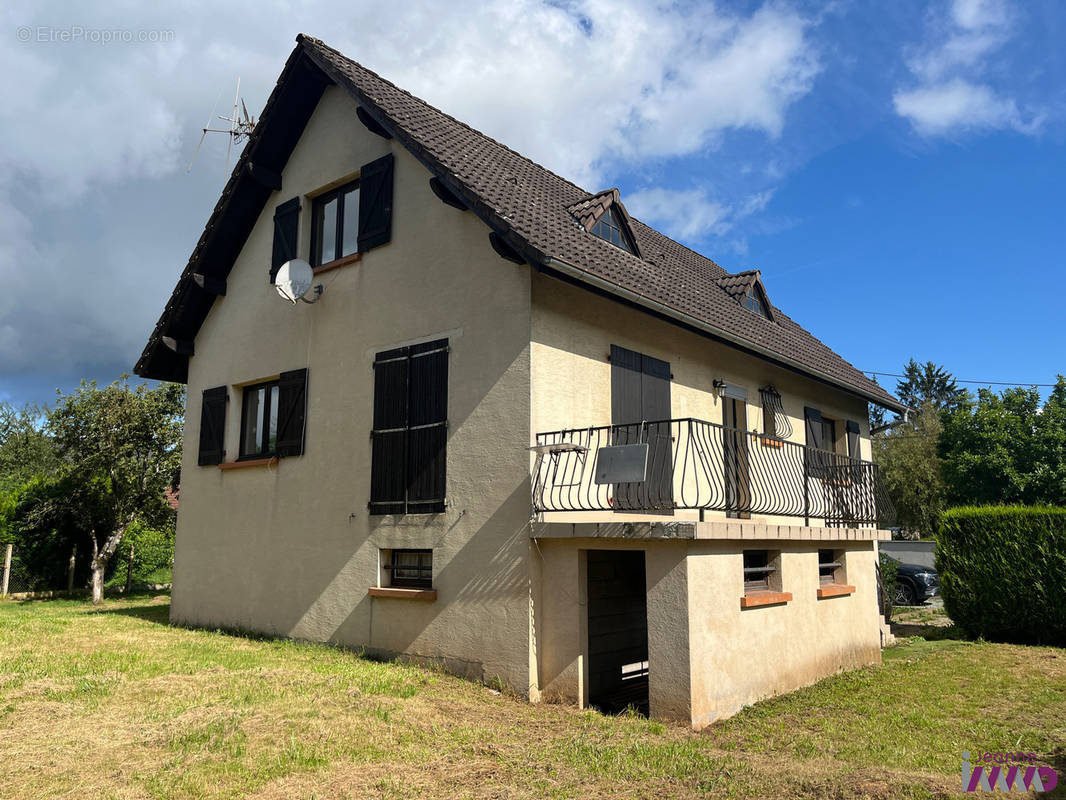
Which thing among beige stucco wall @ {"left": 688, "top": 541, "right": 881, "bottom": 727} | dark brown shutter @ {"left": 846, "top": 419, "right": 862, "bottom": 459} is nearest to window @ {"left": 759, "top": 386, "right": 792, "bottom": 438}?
beige stucco wall @ {"left": 688, "top": 541, "right": 881, "bottom": 727}

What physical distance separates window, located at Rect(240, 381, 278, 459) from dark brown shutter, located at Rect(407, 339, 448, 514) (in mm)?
3206

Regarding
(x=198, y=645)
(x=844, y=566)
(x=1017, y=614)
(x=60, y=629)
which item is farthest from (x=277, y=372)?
(x=1017, y=614)

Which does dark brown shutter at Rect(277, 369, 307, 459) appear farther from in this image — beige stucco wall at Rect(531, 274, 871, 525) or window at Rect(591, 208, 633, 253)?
window at Rect(591, 208, 633, 253)

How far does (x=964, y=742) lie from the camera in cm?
657

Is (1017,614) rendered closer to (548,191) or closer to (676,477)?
(676,477)

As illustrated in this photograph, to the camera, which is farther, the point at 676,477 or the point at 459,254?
the point at 676,477

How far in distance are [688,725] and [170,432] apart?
15.7 m

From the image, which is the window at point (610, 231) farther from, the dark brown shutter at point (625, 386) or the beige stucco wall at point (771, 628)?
the beige stucco wall at point (771, 628)

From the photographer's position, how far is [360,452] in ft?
32.6

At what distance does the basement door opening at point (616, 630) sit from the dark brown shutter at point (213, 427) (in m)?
6.68

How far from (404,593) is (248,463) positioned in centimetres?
406

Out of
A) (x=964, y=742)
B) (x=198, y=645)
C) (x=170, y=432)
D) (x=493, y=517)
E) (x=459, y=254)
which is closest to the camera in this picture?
(x=964, y=742)

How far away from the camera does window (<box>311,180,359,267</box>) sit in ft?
36.2

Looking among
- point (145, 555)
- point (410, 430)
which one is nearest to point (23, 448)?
point (145, 555)
